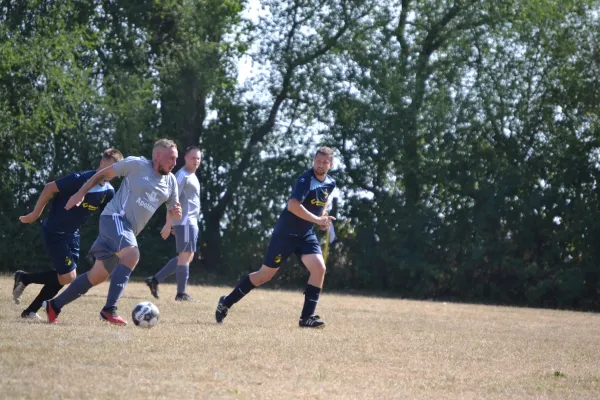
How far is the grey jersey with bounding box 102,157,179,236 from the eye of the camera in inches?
402

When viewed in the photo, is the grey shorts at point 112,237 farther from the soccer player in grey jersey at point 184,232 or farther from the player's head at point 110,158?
the soccer player in grey jersey at point 184,232

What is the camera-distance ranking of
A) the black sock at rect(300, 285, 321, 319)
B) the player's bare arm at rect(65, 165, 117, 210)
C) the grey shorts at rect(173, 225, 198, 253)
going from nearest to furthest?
the player's bare arm at rect(65, 165, 117, 210) → the black sock at rect(300, 285, 321, 319) → the grey shorts at rect(173, 225, 198, 253)

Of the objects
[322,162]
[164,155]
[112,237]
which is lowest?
[112,237]

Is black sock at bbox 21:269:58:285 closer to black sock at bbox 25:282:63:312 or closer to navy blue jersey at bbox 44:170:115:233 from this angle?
black sock at bbox 25:282:63:312

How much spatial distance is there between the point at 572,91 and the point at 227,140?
28.5 feet

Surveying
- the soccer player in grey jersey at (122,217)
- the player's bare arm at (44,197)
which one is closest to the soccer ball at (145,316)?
the soccer player in grey jersey at (122,217)

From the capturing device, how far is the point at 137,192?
1028 centimetres

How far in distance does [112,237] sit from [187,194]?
507cm

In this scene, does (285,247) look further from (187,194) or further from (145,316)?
(187,194)

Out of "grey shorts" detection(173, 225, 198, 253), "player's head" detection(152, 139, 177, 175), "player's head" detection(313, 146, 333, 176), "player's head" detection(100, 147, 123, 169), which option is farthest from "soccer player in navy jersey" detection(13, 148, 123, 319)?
"grey shorts" detection(173, 225, 198, 253)

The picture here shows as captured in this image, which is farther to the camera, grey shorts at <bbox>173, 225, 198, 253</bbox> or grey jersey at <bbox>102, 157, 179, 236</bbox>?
grey shorts at <bbox>173, 225, 198, 253</bbox>

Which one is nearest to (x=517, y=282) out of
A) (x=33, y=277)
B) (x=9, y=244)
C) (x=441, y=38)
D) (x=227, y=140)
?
(x=441, y=38)

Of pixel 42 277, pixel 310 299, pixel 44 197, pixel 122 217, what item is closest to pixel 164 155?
pixel 122 217

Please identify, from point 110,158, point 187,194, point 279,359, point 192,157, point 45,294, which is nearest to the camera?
point 279,359
